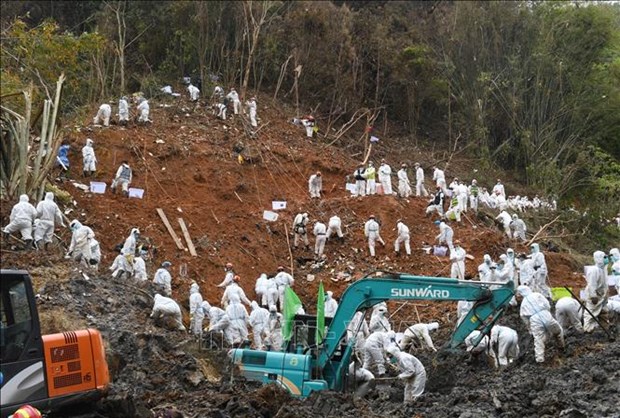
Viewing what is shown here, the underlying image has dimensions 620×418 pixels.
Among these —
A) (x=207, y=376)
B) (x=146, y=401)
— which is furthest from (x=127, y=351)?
(x=146, y=401)

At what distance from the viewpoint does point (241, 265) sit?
90.4 ft

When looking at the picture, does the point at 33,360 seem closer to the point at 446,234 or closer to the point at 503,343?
the point at 503,343

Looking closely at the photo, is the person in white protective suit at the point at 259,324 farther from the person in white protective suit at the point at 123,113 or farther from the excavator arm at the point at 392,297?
the person in white protective suit at the point at 123,113

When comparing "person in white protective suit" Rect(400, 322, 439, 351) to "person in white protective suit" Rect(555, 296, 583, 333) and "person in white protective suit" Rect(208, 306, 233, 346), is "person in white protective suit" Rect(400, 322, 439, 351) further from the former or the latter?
"person in white protective suit" Rect(208, 306, 233, 346)

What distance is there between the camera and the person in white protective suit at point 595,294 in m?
17.8

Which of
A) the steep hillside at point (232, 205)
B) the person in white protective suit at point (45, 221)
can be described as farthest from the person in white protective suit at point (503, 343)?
the person in white protective suit at point (45, 221)

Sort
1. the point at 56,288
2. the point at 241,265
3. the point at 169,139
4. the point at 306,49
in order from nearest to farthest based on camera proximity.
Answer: the point at 56,288
the point at 241,265
the point at 169,139
the point at 306,49

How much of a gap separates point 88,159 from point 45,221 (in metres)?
8.17

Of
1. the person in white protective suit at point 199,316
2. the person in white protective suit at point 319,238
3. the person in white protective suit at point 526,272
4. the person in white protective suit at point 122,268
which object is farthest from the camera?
the person in white protective suit at point 319,238

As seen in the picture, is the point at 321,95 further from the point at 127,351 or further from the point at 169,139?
the point at 127,351

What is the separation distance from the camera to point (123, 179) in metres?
28.2

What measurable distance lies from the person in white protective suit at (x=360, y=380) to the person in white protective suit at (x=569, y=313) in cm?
449

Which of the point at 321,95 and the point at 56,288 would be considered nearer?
the point at 56,288

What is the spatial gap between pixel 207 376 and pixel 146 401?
333cm
